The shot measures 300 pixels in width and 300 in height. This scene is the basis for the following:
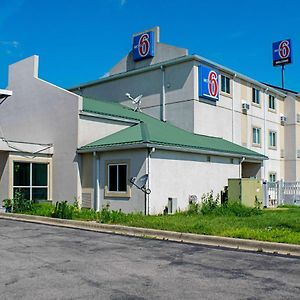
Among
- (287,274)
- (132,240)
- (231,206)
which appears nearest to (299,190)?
(231,206)

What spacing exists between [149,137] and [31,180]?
651 cm

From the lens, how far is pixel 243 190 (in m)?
21.7

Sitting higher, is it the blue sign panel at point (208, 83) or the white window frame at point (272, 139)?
the blue sign panel at point (208, 83)

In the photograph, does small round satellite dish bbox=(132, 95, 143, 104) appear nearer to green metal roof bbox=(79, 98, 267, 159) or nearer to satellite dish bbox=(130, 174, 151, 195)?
green metal roof bbox=(79, 98, 267, 159)

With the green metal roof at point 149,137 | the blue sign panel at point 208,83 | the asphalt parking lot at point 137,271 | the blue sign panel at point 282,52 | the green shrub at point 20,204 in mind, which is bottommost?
the asphalt parking lot at point 137,271

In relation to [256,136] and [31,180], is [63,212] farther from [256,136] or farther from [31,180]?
[256,136]

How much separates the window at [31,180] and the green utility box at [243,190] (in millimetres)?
9372

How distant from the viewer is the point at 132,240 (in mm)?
11859

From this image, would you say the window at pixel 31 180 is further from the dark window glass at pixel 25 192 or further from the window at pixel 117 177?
the window at pixel 117 177

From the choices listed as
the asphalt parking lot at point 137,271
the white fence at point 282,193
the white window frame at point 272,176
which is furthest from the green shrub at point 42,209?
the white window frame at point 272,176

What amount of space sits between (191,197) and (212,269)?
12549 mm

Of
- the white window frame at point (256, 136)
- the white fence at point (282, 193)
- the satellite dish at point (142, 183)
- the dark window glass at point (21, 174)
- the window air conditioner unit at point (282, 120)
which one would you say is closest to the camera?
the satellite dish at point (142, 183)

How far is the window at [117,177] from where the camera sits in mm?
19453

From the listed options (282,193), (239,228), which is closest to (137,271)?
(239,228)
